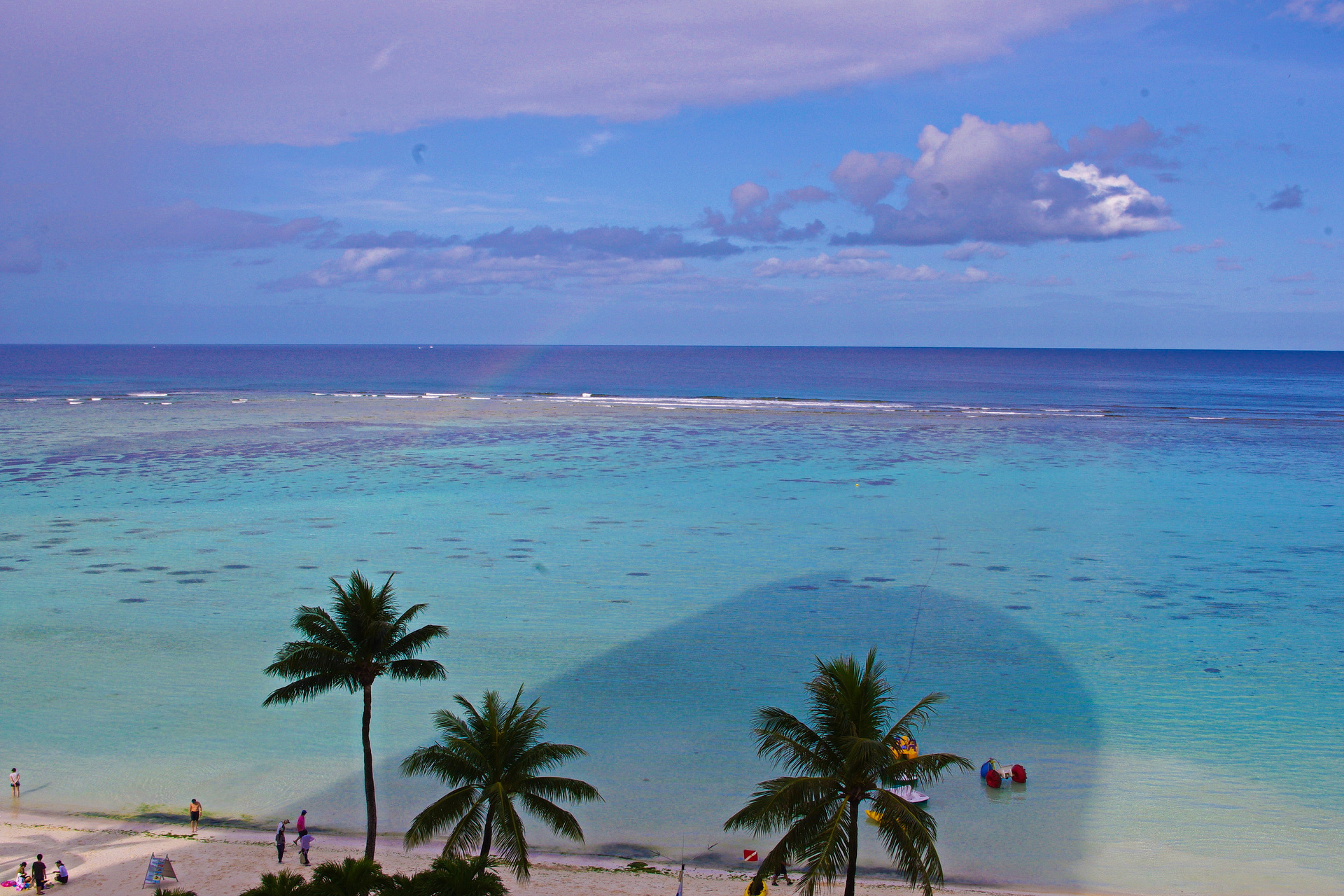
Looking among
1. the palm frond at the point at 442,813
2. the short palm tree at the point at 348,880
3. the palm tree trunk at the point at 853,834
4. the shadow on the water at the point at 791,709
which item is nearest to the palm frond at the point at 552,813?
the palm frond at the point at 442,813

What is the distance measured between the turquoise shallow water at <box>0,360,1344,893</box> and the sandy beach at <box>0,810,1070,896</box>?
1181mm

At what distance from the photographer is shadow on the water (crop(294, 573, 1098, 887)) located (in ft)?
74.0

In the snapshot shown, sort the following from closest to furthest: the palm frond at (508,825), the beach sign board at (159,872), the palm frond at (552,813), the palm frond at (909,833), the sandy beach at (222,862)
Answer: the palm frond at (909,833) < the palm frond at (508,825) < the palm frond at (552,813) < the beach sign board at (159,872) < the sandy beach at (222,862)

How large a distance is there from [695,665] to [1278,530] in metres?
35.1

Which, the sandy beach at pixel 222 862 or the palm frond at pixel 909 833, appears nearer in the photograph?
the palm frond at pixel 909 833

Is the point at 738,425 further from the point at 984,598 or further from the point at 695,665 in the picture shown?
the point at 695,665

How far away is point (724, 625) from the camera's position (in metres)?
36.2

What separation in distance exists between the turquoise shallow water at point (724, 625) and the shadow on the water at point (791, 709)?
0.11 metres

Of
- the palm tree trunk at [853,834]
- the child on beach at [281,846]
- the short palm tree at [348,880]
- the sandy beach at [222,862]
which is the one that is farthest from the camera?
the child on beach at [281,846]

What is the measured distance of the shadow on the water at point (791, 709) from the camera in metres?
22.5

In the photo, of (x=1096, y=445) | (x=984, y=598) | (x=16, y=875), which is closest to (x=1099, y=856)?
(x=984, y=598)

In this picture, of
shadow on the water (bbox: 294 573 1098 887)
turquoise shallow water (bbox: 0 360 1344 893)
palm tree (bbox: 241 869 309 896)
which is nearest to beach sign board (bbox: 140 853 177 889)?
turquoise shallow water (bbox: 0 360 1344 893)

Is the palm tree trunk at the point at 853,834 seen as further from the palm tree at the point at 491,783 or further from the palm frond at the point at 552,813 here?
the palm frond at the point at 552,813

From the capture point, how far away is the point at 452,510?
5512cm
